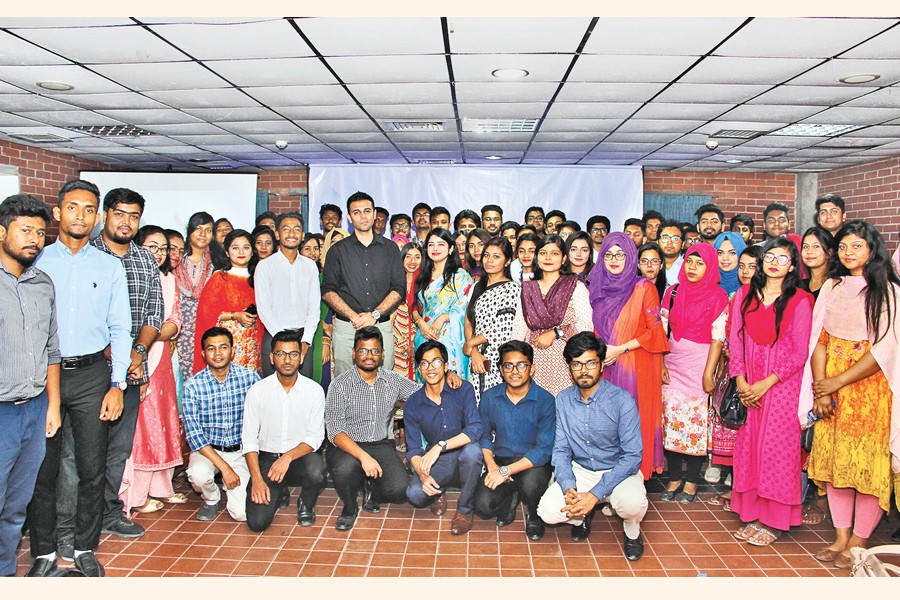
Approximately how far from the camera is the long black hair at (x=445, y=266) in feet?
12.9

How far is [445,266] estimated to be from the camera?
3988mm

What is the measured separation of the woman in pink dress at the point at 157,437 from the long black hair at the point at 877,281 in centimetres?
358

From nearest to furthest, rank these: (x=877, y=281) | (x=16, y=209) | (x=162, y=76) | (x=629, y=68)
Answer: (x=16, y=209)
(x=877, y=281)
(x=629, y=68)
(x=162, y=76)

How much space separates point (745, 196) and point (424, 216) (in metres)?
5.30

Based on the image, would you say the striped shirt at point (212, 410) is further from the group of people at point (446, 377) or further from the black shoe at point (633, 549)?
the black shoe at point (633, 549)

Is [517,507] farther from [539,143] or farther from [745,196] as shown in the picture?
[745,196]

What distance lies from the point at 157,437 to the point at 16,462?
99 cm

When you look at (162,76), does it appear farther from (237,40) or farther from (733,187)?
(733,187)

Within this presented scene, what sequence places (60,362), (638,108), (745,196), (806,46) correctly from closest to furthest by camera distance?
(60,362), (806,46), (638,108), (745,196)

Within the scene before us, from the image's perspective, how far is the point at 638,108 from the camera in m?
4.93

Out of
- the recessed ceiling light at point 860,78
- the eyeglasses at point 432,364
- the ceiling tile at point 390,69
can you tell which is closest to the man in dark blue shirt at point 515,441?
the eyeglasses at point 432,364

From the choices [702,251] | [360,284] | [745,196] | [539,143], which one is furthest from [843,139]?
[360,284]

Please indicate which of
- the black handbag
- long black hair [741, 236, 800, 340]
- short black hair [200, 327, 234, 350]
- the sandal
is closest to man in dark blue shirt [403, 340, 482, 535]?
short black hair [200, 327, 234, 350]

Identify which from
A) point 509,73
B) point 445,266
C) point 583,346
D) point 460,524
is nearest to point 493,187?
point 509,73
